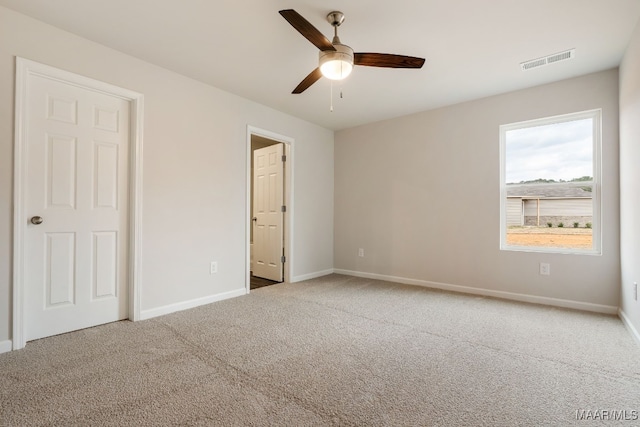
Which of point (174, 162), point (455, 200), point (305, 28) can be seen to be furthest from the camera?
point (455, 200)

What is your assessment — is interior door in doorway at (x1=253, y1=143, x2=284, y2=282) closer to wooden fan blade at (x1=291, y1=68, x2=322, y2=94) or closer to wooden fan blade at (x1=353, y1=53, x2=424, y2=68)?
wooden fan blade at (x1=291, y1=68, x2=322, y2=94)

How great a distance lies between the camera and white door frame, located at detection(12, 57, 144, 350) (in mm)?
2260

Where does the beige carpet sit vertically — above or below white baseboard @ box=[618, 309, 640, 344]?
below

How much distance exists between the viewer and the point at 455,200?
161 inches

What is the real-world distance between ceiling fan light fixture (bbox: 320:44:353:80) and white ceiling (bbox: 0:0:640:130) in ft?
1.02

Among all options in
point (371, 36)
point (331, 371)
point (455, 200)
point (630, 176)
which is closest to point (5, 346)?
point (331, 371)

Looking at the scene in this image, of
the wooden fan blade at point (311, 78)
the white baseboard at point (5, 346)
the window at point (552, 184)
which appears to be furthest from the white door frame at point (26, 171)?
the window at point (552, 184)

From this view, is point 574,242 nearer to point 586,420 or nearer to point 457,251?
point 457,251

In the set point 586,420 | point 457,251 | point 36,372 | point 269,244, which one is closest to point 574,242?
point 457,251

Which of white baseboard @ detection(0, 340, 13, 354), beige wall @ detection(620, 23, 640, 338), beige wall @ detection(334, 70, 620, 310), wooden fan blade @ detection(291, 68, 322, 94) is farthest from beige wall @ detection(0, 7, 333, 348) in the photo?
beige wall @ detection(620, 23, 640, 338)

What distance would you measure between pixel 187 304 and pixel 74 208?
138 centimetres

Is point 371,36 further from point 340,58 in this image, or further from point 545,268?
point 545,268

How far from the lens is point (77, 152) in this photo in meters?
2.62

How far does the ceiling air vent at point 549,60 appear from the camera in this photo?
281 centimetres
